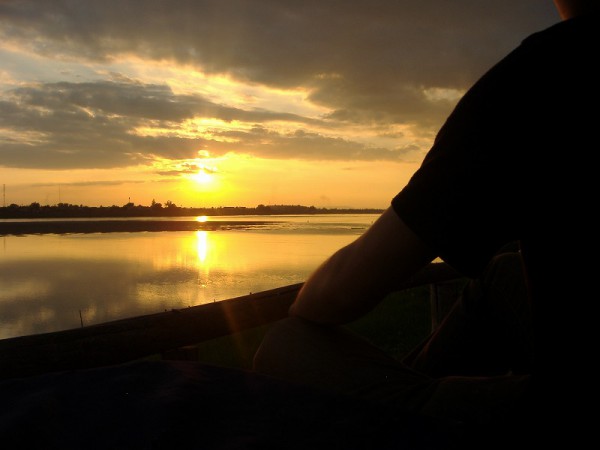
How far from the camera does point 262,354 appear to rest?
1.55 metres

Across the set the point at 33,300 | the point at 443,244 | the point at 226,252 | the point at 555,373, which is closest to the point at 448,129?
the point at 443,244

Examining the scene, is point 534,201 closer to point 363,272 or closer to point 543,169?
point 543,169

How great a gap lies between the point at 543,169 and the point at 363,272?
0.49 metres

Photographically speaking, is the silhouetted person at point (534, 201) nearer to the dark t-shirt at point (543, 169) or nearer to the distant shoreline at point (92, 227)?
the dark t-shirt at point (543, 169)

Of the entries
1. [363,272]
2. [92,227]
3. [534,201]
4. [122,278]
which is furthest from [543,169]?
[92,227]

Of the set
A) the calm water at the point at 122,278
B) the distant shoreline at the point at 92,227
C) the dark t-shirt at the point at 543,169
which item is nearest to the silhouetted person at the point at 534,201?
the dark t-shirt at the point at 543,169

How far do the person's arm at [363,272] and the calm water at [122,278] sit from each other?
11.4 meters

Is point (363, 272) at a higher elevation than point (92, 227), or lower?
higher

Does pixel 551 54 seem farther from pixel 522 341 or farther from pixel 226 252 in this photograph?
pixel 226 252

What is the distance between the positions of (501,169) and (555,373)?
418mm

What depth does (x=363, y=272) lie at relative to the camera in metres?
1.36

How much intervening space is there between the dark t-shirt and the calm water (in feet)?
39.3

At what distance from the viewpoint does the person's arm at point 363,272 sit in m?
1.24

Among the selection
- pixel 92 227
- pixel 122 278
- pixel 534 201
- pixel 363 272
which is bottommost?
pixel 122 278
